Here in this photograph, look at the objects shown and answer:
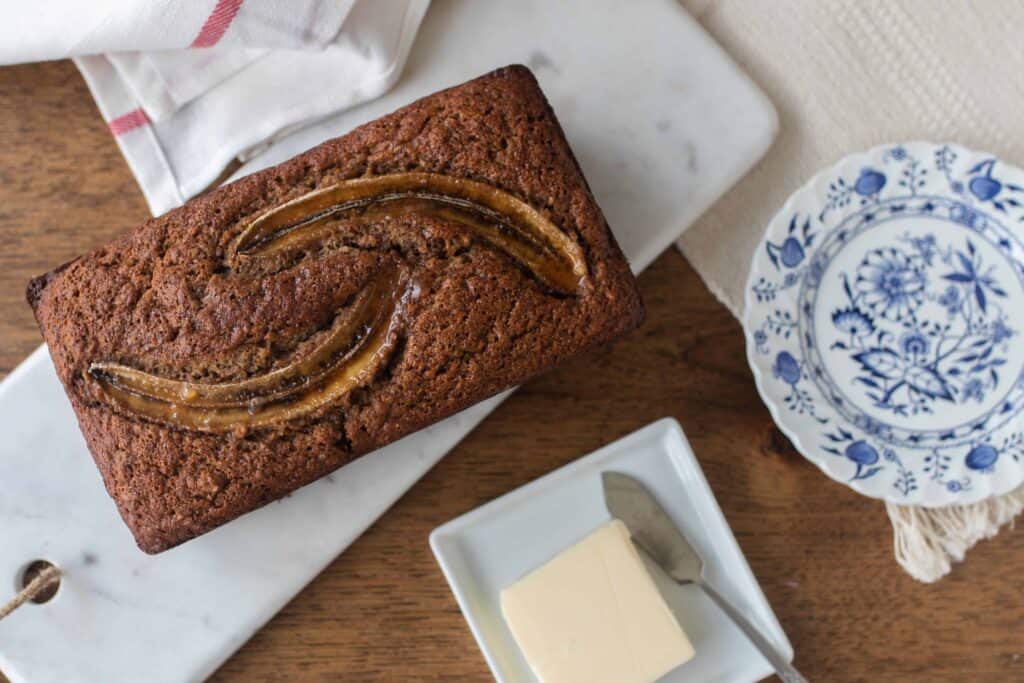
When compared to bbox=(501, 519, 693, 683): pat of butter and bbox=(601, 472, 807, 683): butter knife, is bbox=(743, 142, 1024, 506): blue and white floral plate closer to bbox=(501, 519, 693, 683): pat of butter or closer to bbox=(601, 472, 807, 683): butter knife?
bbox=(601, 472, 807, 683): butter knife

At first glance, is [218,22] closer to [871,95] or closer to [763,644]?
[871,95]

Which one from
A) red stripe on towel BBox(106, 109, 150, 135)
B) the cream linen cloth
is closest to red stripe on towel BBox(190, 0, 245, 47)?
red stripe on towel BBox(106, 109, 150, 135)

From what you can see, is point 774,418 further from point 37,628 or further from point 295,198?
point 37,628

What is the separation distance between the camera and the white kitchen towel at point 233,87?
5.17 ft

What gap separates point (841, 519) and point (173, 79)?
1509 mm

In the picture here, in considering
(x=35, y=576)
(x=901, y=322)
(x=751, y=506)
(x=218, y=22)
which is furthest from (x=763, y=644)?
(x=218, y=22)

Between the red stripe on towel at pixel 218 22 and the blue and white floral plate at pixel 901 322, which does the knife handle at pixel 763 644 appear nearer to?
the blue and white floral plate at pixel 901 322

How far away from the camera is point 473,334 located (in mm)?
1347

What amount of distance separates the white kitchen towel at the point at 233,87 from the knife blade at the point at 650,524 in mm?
853

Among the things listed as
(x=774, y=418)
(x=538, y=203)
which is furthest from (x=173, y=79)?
(x=774, y=418)

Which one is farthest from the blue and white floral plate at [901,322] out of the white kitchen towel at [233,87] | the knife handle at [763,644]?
the white kitchen towel at [233,87]

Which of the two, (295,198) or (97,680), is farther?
(97,680)

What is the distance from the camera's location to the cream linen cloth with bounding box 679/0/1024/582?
1619 millimetres

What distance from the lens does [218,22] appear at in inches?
58.4
